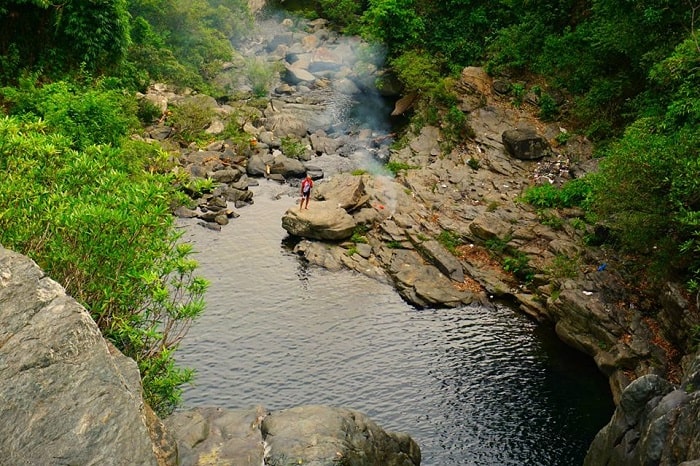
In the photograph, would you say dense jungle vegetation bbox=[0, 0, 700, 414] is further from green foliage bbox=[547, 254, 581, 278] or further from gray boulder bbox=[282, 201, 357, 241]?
gray boulder bbox=[282, 201, 357, 241]

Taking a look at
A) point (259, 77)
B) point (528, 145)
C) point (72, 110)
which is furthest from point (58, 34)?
point (259, 77)

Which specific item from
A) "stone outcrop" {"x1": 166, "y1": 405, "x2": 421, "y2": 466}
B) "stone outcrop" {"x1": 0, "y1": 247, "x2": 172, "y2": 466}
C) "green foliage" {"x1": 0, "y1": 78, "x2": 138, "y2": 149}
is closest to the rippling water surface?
"stone outcrop" {"x1": 166, "y1": 405, "x2": 421, "y2": 466}

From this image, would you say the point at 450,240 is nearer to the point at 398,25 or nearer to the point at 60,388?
the point at 398,25

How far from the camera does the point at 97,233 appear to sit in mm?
17500

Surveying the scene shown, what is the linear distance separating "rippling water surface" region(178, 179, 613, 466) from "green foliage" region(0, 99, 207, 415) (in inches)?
295

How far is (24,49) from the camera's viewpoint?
1357 inches

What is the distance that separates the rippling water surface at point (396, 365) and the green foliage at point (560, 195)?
9418 millimetres

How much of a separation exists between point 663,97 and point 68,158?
32841mm

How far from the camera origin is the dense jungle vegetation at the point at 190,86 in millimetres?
18156

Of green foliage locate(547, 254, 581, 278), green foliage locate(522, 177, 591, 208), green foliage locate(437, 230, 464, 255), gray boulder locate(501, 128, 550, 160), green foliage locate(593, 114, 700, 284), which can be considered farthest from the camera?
gray boulder locate(501, 128, 550, 160)

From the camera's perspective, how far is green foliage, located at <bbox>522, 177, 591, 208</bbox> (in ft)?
133

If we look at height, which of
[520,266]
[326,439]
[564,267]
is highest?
[326,439]

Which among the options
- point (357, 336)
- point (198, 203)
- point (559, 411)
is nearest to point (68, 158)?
point (357, 336)

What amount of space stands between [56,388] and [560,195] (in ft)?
113
